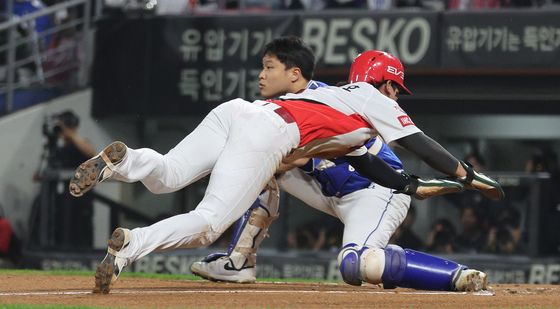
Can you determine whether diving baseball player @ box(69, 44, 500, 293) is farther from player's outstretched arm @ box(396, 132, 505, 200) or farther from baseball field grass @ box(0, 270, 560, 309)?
baseball field grass @ box(0, 270, 560, 309)

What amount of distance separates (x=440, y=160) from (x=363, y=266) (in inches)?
27.4

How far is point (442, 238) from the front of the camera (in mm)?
12602

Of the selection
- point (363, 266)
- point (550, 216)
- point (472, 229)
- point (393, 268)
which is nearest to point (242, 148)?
point (363, 266)

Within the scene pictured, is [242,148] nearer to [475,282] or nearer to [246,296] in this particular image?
[246,296]

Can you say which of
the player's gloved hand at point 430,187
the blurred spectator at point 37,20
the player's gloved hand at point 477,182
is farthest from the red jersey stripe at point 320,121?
the blurred spectator at point 37,20

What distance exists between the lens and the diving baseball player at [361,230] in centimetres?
709

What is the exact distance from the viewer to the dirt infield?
6551 millimetres

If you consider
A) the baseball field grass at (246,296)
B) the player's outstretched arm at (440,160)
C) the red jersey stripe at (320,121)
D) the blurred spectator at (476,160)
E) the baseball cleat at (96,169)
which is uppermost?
the blurred spectator at (476,160)

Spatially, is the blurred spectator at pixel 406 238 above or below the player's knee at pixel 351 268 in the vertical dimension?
above

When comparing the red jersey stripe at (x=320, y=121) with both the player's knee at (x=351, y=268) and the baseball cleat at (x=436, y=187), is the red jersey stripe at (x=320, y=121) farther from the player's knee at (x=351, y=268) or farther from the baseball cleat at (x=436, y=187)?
the player's knee at (x=351, y=268)

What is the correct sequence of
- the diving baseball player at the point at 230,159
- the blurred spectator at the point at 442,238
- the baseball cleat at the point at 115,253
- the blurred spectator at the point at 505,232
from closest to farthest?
the baseball cleat at the point at 115,253
the diving baseball player at the point at 230,159
the blurred spectator at the point at 505,232
the blurred spectator at the point at 442,238

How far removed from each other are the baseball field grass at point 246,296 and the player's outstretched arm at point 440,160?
2.01 ft

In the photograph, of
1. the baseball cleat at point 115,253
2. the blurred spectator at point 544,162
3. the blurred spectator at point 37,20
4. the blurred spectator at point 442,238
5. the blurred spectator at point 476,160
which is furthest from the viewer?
the blurred spectator at point 37,20

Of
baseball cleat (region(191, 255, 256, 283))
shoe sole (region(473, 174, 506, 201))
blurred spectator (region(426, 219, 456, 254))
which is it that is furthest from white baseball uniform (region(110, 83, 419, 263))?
blurred spectator (region(426, 219, 456, 254))
